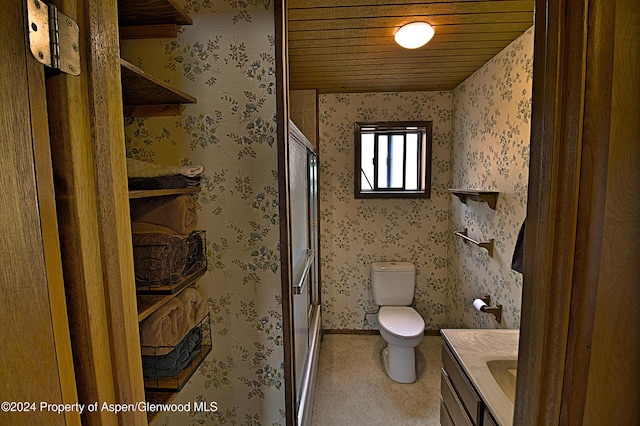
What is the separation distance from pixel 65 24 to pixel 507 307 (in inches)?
88.2

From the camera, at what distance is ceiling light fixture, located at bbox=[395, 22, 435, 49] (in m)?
1.66

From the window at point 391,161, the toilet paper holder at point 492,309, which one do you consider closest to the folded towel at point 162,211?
the toilet paper holder at point 492,309

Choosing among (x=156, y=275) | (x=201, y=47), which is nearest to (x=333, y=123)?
(x=201, y=47)

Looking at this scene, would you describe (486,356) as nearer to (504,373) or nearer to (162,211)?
(504,373)

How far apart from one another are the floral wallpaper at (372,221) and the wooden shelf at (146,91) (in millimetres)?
1914

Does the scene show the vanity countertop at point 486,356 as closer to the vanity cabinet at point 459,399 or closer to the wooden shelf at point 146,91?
the vanity cabinet at point 459,399

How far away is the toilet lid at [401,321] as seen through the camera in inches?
93.5

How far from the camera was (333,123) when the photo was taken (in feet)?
9.68

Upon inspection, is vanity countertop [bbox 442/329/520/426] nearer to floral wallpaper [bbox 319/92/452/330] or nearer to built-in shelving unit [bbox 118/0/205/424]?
built-in shelving unit [bbox 118/0/205/424]

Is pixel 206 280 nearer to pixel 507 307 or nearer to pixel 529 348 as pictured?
pixel 529 348

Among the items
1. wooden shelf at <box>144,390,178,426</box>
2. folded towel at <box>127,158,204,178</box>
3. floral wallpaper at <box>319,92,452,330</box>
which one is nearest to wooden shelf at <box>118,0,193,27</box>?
folded towel at <box>127,158,204,178</box>

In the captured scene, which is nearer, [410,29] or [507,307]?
[410,29]

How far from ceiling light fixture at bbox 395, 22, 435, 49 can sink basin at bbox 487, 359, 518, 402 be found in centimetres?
160

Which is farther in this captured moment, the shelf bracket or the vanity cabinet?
the shelf bracket
